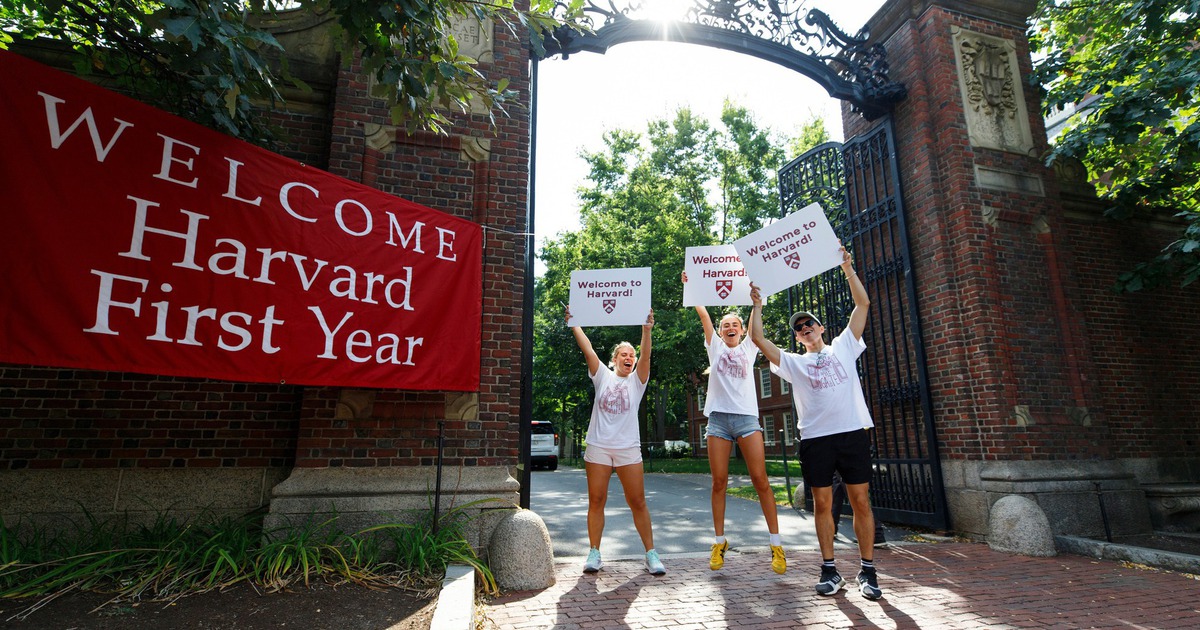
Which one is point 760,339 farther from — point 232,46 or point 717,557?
point 232,46

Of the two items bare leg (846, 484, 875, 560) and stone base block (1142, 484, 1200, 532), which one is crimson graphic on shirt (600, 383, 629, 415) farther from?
stone base block (1142, 484, 1200, 532)

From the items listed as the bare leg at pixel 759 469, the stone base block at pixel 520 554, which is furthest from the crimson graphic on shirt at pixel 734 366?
the stone base block at pixel 520 554

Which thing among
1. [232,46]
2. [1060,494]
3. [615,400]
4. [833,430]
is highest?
[232,46]

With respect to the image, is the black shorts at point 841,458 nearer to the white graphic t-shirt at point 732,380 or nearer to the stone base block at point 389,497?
the white graphic t-shirt at point 732,380

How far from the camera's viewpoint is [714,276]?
6.09m

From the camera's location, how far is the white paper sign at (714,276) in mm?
6027

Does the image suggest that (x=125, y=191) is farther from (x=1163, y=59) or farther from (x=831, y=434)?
(x=1163, y=59)

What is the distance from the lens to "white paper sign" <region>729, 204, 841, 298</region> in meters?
5.30

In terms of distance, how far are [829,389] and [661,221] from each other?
17.1 m

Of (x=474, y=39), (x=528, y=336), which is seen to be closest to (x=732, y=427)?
(x=528, y=336)

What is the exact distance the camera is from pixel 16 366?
4820mm

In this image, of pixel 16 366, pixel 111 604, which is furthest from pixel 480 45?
pixel 111 604

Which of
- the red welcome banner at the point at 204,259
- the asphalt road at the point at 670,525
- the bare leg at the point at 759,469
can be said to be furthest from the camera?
the asphalt road at the point at 670,525

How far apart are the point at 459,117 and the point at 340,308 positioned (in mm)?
2485
